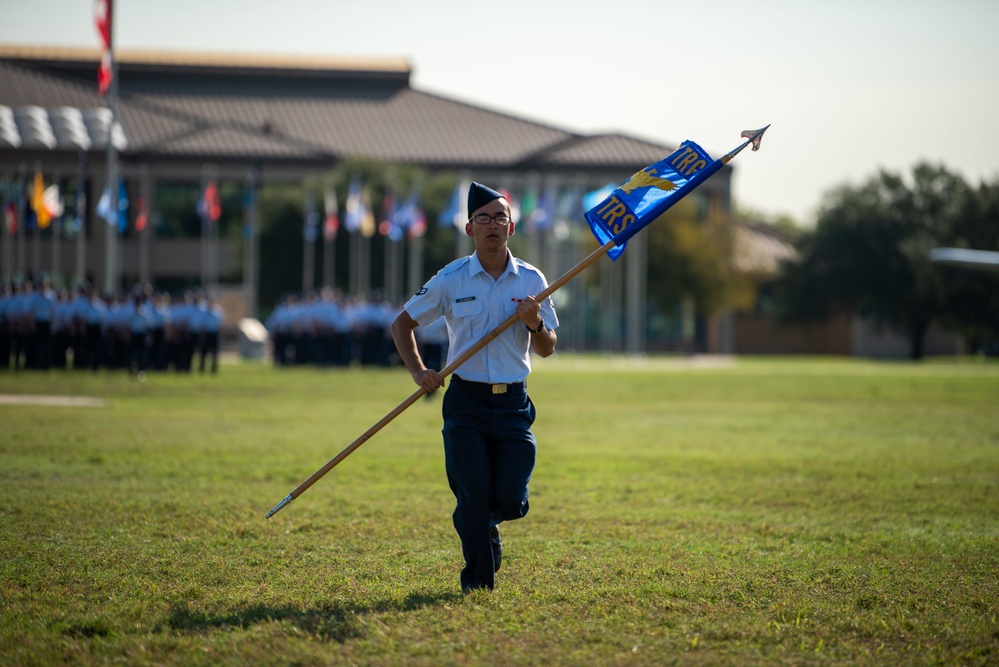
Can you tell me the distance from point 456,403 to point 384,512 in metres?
3.39

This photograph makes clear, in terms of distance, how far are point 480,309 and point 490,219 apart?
55 cm

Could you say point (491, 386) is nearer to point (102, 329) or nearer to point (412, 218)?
point (102, 329)

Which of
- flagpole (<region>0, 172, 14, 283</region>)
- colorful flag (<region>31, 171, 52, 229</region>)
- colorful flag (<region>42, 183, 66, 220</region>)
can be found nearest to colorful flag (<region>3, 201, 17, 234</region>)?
flagpole (<region>0, 172, 14, 283</region>)

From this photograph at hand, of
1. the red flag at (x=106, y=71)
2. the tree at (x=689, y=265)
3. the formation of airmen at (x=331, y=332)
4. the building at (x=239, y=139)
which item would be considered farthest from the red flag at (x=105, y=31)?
the tree at (x=689, y=265)

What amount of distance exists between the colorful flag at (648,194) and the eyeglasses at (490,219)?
86cm

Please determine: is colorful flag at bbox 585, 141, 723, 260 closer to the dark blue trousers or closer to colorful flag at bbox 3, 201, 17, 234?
the dark blue trousers

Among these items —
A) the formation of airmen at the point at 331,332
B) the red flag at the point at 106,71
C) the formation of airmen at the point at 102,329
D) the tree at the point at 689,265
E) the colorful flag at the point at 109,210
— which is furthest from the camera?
the tree at the point at 689,265

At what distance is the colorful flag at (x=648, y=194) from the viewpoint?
8.35 m

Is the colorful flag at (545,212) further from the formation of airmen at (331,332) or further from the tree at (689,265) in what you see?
the tree at (689,265)

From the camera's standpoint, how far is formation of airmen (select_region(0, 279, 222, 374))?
33000 millimetres

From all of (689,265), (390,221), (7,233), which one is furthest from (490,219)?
(689,265)

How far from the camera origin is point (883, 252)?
7556 cm

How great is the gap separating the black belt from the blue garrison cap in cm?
98

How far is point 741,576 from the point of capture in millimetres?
8156
